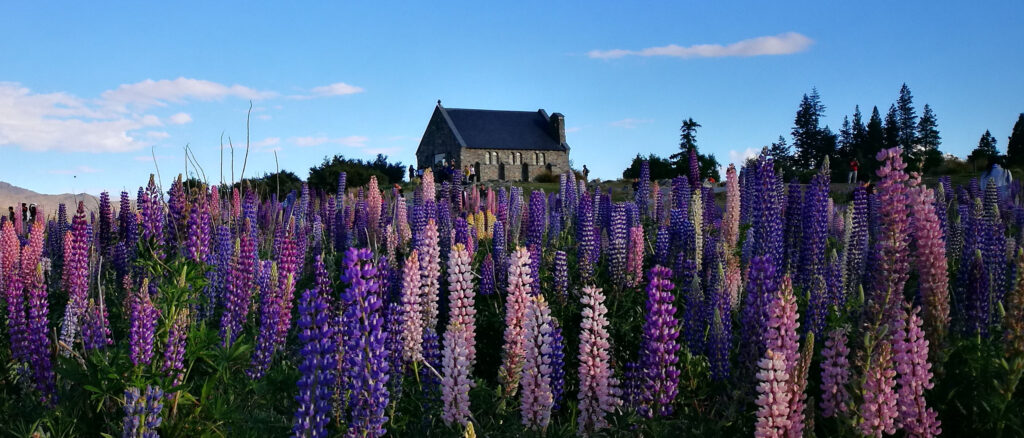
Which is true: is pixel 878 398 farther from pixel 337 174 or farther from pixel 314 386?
pixel 337 174

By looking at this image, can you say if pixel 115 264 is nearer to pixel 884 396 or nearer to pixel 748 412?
pixel 748 412

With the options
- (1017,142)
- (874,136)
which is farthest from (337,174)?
(874,136)

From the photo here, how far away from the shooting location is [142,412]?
11.5 ft

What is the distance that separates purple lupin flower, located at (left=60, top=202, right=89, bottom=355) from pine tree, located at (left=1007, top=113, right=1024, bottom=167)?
6301 centimetres

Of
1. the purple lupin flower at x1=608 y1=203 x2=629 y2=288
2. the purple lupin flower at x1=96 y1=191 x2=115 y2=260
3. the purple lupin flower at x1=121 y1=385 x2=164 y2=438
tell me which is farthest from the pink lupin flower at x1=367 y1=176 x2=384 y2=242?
the purple lupin flower at x1=121 y1=385 x2=164 y2=438

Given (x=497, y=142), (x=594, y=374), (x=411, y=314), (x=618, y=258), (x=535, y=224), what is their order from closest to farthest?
(x=594, y=374) → (x=411, y=314) → (x=618, y=258) → (x=535, y=224) → (x=497, y=142)

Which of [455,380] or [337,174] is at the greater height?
[337,174]

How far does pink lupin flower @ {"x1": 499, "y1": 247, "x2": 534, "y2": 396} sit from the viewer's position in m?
4.05

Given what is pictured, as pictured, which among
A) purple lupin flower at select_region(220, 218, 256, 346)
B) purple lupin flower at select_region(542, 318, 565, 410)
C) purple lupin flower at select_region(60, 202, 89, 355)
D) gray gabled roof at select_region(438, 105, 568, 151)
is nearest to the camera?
purple lupin flower at select_region(542, 318, 565, 410)

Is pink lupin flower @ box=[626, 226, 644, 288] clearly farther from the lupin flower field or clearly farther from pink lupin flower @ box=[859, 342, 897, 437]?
pink lupin flower @ box=[859, 342, 897, 437]

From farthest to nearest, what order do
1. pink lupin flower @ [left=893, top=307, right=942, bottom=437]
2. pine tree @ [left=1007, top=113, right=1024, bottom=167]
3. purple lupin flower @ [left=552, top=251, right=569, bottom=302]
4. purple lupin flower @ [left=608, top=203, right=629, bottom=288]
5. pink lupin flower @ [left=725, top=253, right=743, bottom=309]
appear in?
pine tree @ [left=1007, top=113, right=1024, bottom=167] < purple lupin flower @ [left=608, top=203, right=629, bottom=288] < purple lupin flower @ [left=552, top=251, right=569, bottom=302] < pink lupin flower @ [left=725, top=253, right=743, bottom=309] < pink lupin flower @ [left=893, top=307, right=942, bottom=437]

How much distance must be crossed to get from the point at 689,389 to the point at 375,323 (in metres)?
2.16

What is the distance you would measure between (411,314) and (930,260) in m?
3.18

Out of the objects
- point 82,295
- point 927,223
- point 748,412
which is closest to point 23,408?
point 82,295
